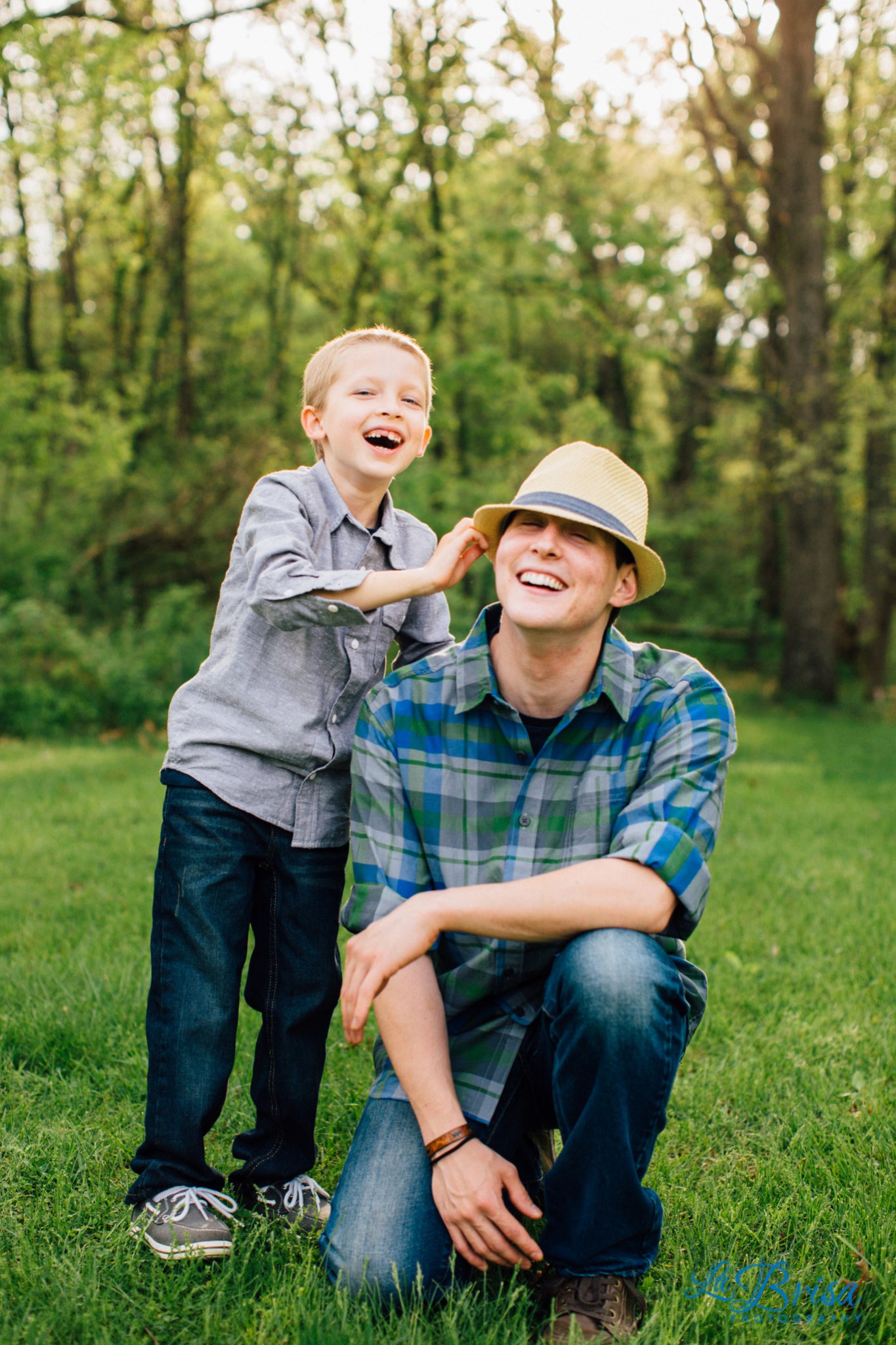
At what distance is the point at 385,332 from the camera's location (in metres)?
2.92

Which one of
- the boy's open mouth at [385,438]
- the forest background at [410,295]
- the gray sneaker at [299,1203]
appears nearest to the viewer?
the gray sneaker at [299,1203]

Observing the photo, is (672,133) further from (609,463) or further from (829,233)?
(609,463)

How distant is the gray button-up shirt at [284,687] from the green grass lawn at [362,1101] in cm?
99

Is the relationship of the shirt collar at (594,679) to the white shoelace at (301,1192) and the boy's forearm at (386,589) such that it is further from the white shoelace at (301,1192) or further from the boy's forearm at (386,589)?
the white shoelace at (301,1192)

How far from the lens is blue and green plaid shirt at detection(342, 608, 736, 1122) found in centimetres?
250

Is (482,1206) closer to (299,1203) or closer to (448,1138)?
(448,1138)

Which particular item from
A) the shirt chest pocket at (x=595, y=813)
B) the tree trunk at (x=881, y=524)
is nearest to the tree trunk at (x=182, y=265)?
the tree trunk at (x=881, y=524)

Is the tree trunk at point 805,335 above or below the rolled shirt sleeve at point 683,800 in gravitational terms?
above

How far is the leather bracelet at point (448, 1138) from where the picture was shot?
230 centimetres

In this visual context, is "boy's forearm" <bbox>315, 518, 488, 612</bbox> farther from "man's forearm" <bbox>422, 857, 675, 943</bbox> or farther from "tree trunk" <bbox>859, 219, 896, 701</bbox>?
"tree trunk" <bbox>859, 219, 896, 701</bbox>

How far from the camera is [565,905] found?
7.47 feet

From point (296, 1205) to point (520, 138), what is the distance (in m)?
17.3

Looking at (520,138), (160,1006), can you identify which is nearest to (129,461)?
(520,138)

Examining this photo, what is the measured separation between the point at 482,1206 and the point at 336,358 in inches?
77.9
